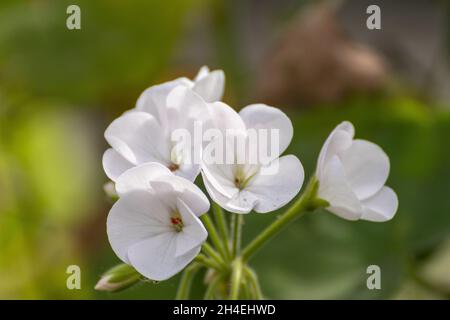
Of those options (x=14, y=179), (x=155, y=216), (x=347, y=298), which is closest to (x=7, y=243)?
A: (x=14, y=179)

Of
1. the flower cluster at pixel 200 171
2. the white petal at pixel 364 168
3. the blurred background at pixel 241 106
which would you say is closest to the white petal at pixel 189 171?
the flower cluster at pixel 200 171

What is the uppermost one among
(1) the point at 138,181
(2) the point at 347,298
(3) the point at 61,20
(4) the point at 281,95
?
(3) the point at 61,20

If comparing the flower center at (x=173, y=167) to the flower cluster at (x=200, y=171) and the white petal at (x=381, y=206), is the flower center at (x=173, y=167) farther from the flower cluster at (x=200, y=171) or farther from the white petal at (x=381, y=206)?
the white petal at (x=381, y=206)

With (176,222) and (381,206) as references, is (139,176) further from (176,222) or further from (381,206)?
(381,206)

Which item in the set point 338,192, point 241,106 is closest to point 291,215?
point 338,192

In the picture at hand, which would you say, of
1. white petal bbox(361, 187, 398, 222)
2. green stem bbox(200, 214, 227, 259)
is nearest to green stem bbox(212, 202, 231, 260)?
green stem bbox(200, 214, 227, 259)

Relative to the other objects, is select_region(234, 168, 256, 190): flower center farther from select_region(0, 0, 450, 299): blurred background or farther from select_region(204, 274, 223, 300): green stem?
select_region(0, 0, 450, 299): blurred background

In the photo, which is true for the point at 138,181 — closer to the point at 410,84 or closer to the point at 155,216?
the point at 155,216

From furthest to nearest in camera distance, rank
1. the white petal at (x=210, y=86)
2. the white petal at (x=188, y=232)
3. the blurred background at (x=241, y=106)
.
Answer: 1. the blurred background at (x=241, y=106)
2. the white petal at (x=210, y=86)
3. the white petal at (x=188, y=232)
